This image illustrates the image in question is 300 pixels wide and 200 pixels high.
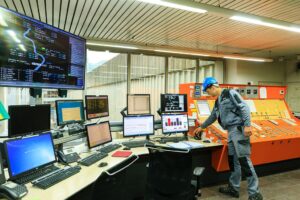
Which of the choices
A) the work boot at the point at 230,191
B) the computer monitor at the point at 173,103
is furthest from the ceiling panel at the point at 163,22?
the work boot at the point at 230,191

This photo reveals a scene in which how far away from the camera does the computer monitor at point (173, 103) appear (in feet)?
11.9

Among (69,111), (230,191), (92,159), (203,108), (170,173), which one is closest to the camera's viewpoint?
(170,173)

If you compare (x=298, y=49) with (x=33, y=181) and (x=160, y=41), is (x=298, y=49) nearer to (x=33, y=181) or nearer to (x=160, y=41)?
(x=160, y=41)

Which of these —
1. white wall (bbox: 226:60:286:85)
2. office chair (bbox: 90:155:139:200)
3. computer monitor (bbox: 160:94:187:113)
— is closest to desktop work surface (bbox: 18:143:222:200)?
office chair (bbox: 90:155:139:200)

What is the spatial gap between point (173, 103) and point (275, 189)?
203cm

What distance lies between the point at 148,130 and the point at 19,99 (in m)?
2.52

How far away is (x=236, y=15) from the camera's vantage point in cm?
331

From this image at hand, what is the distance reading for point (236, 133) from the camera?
3.05 m

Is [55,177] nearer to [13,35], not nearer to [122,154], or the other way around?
[122,154]

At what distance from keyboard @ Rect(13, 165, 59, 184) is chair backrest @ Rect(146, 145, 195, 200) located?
89 centimetres

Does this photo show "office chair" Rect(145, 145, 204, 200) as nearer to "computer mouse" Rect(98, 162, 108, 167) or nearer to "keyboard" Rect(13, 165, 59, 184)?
"computer mouse" Rect(98, 162, 108, 167)

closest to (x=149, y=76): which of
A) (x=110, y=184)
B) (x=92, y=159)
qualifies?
(x=92, y=159)

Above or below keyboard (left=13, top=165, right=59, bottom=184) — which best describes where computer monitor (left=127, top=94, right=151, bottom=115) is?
above

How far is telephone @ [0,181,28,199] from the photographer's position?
147 cm
